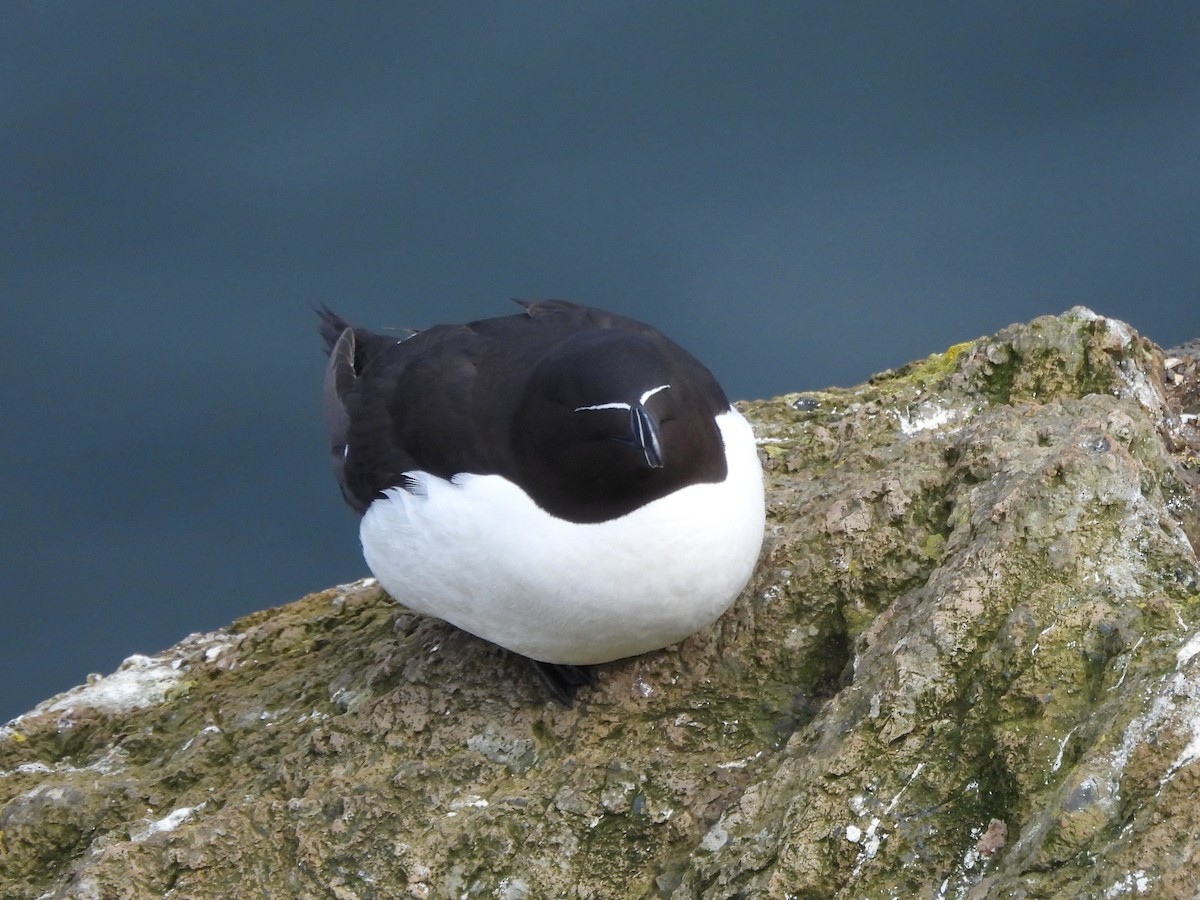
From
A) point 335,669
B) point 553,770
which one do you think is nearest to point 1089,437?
point 553,770

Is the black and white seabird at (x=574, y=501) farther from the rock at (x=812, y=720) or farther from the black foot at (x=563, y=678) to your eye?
the rock at (x=812, y=720)

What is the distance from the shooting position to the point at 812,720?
13.1ft

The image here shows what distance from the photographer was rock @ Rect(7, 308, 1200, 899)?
3.34 m

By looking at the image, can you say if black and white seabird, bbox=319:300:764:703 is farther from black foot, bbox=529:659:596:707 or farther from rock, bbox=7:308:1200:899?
rock, bbox=7:308:1200:899

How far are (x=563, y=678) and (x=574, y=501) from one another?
70 centimetres

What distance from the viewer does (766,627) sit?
4449 millimetres

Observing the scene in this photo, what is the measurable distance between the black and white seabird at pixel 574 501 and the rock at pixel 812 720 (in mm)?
291

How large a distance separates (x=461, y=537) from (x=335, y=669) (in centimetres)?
118

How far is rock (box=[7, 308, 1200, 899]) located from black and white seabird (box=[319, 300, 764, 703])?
0.29m

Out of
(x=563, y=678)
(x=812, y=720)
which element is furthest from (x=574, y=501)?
(x=812, y=720)

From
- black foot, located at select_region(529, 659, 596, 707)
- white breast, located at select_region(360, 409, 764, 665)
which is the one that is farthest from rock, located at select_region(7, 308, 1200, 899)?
white breast, located at select_region(360, 409, 764, 665)

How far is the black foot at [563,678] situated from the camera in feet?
15.0

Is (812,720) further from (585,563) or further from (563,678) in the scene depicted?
(563,678)

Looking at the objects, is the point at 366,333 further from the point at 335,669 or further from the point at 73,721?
the point at 73,721
